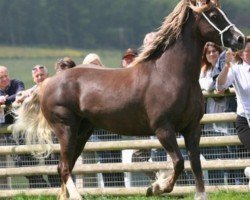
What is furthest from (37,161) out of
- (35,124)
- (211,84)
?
(211,84)

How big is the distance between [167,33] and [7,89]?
3.23 metres

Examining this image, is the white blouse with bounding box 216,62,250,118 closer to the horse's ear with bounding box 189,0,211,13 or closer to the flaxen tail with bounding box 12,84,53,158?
the horse's ear with bounding box 189,0,211,13

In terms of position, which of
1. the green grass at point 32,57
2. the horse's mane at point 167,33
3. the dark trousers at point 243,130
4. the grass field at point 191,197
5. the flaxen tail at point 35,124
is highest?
the green grass at point 32,57

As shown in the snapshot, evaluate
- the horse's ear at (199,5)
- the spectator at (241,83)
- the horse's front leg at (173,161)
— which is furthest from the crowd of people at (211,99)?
the horse's front leg at (173,161)

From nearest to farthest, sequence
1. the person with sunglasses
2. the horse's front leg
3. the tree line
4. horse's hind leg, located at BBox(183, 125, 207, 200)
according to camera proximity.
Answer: the horse's front leg < horse's hind leg, located at BBox(183, 125, 207, 200) < the person with sunglasses < the tree line

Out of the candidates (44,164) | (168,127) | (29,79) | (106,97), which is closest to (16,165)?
(44,164)

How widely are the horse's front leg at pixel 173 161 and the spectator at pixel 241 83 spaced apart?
1127 millimetres

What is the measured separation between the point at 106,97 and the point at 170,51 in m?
1.00

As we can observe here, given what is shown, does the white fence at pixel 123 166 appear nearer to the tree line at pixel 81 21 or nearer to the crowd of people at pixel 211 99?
the crowd of people at pixel 211 99

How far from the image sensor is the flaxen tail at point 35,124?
40.5 ft

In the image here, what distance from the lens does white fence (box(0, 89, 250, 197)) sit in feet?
38.1

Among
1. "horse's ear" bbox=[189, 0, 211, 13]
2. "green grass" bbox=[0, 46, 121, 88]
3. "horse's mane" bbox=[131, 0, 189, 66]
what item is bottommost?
"horse's mane" bbox=[131, 0, 189, 66]

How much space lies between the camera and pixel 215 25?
34.6 feet

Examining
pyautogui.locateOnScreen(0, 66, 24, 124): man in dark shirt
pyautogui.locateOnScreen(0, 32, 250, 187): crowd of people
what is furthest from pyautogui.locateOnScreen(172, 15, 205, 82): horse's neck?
pyautogui.locateOnScreen(0, 66, 24, 124): man in dark shirt
